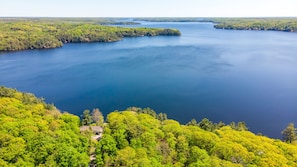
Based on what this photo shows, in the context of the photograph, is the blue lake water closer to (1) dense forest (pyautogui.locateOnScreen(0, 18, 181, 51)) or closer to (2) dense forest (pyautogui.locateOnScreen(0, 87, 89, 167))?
(1) dense forest (pyautogui.locateOnScreen(0, 18, 181, 51))

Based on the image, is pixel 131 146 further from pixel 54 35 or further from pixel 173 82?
pixel 54 35

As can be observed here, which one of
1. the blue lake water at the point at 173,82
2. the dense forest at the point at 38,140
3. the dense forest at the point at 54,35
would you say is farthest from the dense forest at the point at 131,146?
the dense forest at the point at 54,35

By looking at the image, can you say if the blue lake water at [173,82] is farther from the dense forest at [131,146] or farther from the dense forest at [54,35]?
the dense forest at [131,146]

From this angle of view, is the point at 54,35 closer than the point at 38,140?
No

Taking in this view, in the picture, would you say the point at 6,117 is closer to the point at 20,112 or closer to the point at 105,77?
the point at 20,112

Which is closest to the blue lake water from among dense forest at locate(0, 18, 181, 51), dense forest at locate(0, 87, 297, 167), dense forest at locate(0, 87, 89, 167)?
dense forest at locate(0, 18, 181, 51)

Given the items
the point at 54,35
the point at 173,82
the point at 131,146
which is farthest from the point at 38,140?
the point at 54,35

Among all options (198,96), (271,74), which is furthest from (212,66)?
(198,96)
